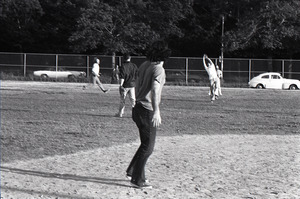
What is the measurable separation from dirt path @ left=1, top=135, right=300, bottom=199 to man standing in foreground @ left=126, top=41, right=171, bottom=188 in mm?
274

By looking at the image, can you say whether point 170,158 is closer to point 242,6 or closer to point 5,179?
point 5,179

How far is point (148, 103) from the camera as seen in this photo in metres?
7.06

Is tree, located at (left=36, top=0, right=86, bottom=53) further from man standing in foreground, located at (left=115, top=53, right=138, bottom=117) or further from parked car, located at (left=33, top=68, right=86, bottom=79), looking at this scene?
man standing in foreground, located at (left=115, top=53, right=138, bottom=117)

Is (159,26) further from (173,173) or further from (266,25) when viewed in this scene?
(173,173)

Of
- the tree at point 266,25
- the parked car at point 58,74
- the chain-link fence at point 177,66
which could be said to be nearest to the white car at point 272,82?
A: the chain-link fence at point 177,66

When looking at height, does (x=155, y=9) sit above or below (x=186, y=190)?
above

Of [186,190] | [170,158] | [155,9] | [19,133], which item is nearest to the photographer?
[186,190]

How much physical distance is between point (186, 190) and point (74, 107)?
13.1 m

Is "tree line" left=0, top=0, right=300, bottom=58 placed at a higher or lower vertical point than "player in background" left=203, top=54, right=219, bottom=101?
higher

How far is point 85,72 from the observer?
4669cm

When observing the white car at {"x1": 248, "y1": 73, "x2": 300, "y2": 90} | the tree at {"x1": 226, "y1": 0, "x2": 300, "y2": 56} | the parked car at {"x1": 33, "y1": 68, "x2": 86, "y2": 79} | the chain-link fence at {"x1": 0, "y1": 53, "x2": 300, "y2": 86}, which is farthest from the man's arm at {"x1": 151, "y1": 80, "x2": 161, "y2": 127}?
the tree at {"x1": 226, "y1": 0, "x2": 300, "y2": 56}

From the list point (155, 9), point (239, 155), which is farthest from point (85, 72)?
point (239, 155)

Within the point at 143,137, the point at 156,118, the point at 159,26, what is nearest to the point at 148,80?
the point at 156,118

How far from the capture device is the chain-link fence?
45406 millimetres
